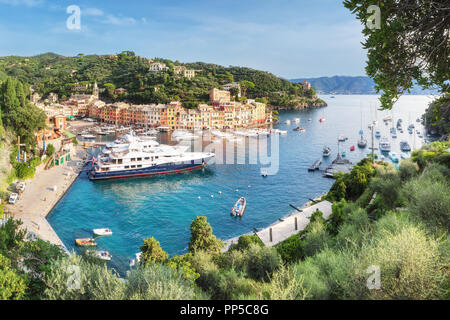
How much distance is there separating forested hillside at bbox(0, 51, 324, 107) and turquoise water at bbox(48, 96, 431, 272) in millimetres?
44862

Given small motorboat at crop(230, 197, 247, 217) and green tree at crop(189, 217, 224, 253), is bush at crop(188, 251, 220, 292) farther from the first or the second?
small motorboat at crop(230, 197, 247, 217)

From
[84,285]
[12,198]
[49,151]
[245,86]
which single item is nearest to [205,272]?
[84,285]

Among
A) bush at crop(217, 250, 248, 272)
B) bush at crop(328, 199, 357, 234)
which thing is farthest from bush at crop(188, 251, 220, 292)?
bush at crop(328, 199, 357, 234)

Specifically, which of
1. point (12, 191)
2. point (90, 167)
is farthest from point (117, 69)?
point (12, 191)

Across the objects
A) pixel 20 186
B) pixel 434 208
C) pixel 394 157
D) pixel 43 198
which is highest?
pixel 434 208

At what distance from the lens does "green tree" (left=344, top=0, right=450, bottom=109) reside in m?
4.53

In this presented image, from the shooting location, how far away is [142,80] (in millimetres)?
78375

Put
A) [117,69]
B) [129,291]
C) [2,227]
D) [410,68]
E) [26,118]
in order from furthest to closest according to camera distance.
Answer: [117,69]
[26,118]
[2,227]
[410,68]
[129,291]

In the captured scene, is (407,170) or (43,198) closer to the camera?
(407,170)

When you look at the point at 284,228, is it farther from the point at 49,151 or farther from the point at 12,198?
the point at 49,151

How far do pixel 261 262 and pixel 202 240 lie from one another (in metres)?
3.89

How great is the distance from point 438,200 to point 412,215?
27.4 inches

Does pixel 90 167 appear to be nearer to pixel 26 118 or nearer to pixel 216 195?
pixel 26 118

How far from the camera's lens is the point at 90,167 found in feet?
90.1
